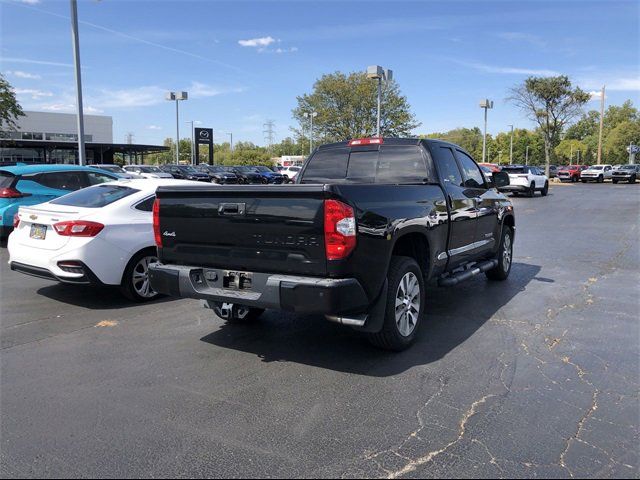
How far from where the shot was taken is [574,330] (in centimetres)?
534

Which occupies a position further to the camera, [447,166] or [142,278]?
[142,278]

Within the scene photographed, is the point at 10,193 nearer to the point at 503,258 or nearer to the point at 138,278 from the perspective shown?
the point at 138,278

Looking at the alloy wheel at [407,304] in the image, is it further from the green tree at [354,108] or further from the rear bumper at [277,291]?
the green tree at [354,108]

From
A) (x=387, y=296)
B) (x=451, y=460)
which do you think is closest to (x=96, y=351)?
(x=387, y=296)

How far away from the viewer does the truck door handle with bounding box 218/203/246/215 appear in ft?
13.7

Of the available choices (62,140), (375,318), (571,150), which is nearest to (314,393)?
(375,318)

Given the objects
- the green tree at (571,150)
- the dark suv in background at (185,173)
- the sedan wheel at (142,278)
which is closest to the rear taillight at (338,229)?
the sedan wheel at (142,278)

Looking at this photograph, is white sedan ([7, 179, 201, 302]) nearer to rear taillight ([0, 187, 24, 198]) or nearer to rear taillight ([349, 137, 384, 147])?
rear taillight ([349, 137, 384, 147])

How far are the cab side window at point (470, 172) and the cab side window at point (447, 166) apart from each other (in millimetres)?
199

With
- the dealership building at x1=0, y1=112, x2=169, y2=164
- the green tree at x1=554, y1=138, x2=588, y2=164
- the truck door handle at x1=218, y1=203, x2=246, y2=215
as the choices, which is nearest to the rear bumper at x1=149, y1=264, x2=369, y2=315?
the truck door handle at x1=218, y1=203, x2=246, y2=215

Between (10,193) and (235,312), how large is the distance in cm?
646

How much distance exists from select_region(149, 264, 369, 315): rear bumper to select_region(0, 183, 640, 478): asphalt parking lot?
0.61 m

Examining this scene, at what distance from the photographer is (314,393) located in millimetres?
3863

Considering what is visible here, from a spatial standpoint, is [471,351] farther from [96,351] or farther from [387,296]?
[96,351]
